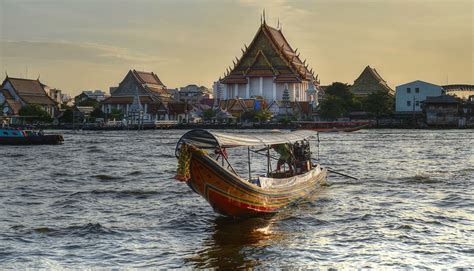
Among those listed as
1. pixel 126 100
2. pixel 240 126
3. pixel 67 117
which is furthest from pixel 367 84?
pixel 67 117

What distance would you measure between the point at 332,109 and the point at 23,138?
47917 millimetres

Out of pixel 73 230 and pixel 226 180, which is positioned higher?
pixel 226 180

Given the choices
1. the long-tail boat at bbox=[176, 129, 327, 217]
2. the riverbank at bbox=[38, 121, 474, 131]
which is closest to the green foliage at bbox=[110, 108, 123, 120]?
the riverbank at bbox=[38, 121, 474, 131]

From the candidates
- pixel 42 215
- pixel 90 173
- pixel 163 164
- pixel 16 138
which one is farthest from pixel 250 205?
pixel 16 138

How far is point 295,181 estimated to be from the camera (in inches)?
711

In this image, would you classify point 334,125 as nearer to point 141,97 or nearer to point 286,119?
point 286,119

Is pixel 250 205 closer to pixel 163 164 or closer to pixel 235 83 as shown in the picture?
pixel 163 164

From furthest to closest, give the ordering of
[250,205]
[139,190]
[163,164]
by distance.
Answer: [163,164]
[139,190]
[250,205]

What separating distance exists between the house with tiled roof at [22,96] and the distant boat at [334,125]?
4974cm

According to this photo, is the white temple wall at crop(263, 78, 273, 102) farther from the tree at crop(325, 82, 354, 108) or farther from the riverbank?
the riverbank

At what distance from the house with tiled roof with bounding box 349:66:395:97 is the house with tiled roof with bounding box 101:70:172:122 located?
35.9 metres

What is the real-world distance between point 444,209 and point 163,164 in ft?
63.8

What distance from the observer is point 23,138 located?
5197 cm

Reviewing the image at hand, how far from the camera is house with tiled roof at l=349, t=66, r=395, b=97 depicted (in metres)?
121
